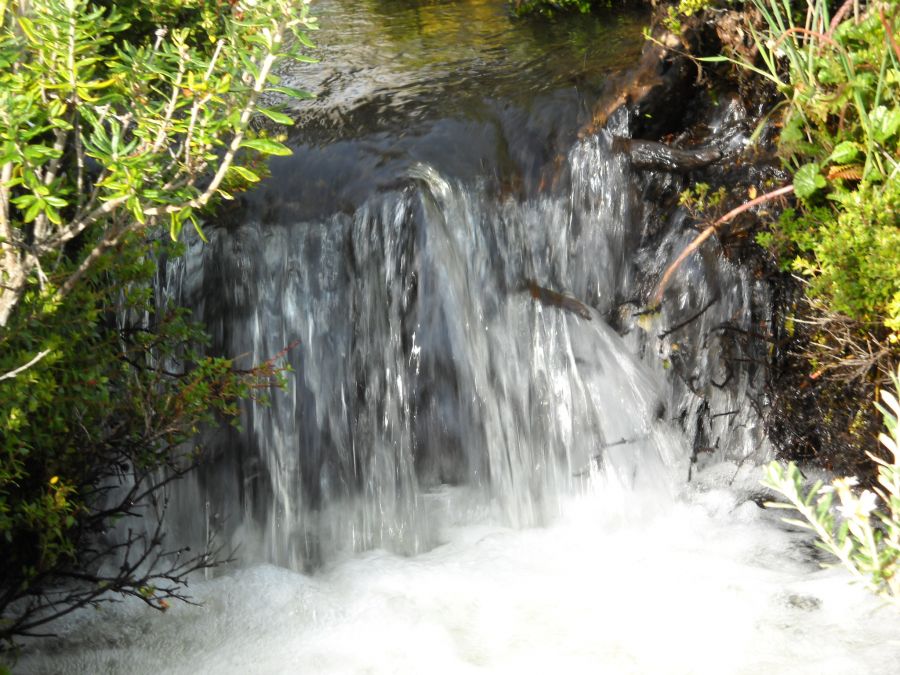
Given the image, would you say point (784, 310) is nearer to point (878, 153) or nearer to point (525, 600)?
point (878, 153)

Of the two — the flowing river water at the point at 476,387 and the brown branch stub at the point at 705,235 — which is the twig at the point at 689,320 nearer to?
the flowing river water at the point at 476,387

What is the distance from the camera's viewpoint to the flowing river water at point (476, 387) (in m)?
4.48

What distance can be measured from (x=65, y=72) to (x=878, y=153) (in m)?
3.18

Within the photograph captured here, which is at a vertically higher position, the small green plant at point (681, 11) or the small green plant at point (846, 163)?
the small green plant at point (681, 11)

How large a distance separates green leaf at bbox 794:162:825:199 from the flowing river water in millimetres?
622

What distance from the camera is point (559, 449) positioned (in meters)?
4.98

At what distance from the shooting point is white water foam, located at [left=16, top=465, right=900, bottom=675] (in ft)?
12.0

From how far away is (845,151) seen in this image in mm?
4070

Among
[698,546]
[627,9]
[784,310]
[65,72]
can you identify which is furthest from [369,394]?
[627,9]

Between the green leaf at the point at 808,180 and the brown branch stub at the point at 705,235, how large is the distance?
92mm

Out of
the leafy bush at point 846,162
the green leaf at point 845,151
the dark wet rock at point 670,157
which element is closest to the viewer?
the leafy bush at point 846,162

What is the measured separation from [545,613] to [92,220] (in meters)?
2.43

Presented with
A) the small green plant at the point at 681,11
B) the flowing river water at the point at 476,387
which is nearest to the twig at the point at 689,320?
the flowing river water at the point at 476,387

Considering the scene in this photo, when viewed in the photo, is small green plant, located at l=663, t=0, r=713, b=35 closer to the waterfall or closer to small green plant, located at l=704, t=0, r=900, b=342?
small green plant, located at l=704, t=0, r=900, b=342
